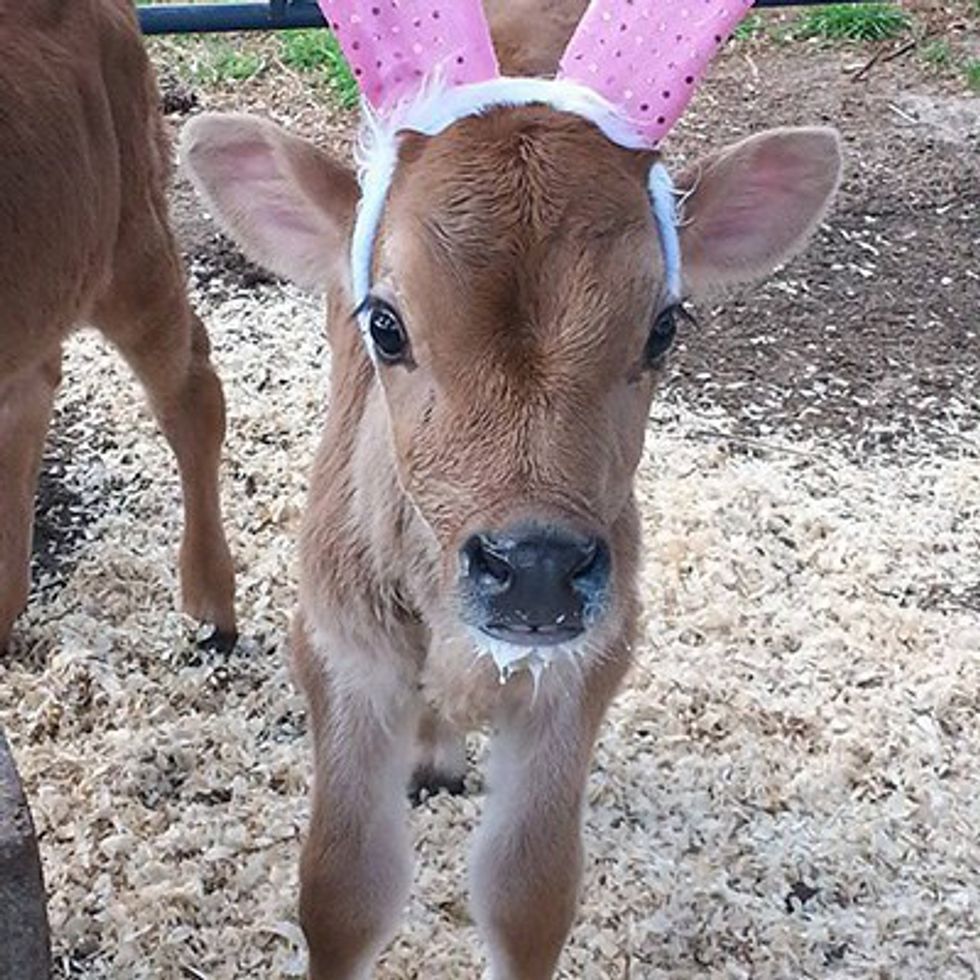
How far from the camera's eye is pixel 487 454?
8.71ft

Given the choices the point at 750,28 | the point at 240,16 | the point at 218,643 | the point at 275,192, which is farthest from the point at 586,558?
the point at 750,28

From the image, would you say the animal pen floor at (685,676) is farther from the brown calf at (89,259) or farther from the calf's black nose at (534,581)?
the calf's black nose at (534,581)

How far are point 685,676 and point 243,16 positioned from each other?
2.62 m

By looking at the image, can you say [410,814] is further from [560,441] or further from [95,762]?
[560,441]

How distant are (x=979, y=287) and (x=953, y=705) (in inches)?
88.9

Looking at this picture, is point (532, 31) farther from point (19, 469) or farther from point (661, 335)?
point (19, 469)

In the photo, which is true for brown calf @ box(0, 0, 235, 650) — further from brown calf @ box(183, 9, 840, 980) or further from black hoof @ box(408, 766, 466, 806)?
black hoof @ box(408, 766, 466, 806)

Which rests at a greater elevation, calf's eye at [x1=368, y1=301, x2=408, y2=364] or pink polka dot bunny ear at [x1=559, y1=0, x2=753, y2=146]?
pink polka dot bunny ear at [x1=559, y1=0, x2=753, y2=146]

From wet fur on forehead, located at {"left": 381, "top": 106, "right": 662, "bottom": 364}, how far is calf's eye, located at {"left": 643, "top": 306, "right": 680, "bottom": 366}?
0.06 meters

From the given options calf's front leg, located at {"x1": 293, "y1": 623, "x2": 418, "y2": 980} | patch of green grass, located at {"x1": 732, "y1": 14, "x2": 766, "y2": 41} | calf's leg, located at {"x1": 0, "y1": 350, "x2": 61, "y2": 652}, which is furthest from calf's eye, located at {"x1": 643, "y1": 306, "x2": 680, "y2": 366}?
patch of green grass, located at {"x1": 732, "y1": 14, "x2": 766, "y2": 41}

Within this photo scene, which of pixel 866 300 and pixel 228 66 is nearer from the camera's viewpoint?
pixel 866 300

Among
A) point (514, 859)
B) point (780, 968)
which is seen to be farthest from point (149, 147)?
point (780, 968)

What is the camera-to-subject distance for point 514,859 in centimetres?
340

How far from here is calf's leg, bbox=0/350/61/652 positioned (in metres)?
4.61
